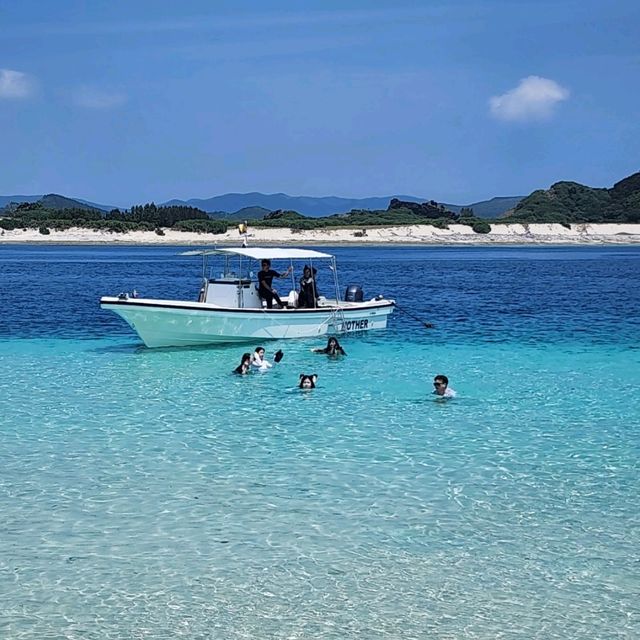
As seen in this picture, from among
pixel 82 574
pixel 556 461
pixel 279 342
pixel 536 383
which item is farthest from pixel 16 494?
pixel 279 342

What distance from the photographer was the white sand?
138000 millimetres

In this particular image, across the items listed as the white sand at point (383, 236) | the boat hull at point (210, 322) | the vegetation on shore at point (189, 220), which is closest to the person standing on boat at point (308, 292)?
the boat hull at point (210, 322)

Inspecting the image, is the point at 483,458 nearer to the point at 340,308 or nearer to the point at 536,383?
the point at 536,383

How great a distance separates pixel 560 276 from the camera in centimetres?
7138

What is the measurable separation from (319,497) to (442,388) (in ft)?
23.5

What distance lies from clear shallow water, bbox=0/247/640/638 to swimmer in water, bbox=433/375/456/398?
0.26 metres

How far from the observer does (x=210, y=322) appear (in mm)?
26359

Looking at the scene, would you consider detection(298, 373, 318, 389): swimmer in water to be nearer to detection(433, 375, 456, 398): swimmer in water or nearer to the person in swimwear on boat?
detection(433, 375, 456, 398): swimmer in water

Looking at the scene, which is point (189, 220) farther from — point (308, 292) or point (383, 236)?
point (308, 292)

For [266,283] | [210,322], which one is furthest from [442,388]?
[266,283]

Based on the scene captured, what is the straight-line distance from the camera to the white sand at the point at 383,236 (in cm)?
13800

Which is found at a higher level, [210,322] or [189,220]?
[189,220]

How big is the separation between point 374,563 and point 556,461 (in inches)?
203

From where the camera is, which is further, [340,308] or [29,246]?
[29,246]
